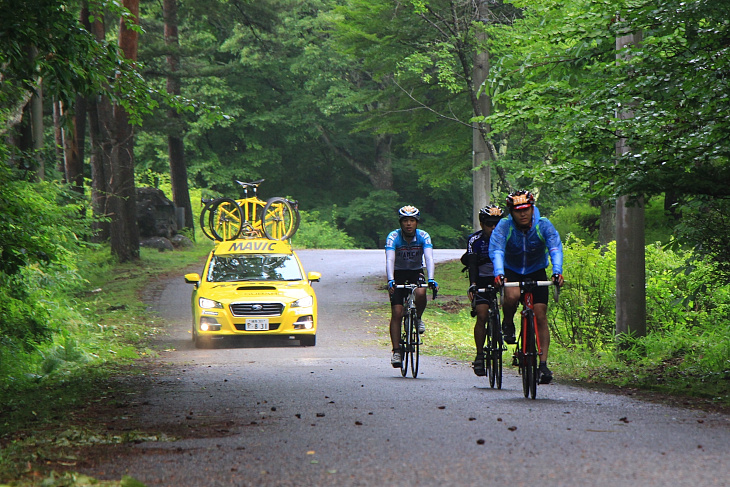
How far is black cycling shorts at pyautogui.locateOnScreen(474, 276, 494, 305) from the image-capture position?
32.1ft

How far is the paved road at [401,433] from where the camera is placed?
514 cm

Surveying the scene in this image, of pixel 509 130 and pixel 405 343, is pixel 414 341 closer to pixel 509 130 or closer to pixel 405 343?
pixel 405 343

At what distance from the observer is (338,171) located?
183 feet

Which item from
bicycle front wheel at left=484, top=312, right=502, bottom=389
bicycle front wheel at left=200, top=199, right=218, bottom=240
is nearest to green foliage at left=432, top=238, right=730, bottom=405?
bicycle front wheel at left=484, top=312, right=502, bottom=389

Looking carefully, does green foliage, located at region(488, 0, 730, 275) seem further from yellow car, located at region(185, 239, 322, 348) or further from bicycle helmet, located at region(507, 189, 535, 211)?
yellow car, located at region(185, 239, 322, 348)

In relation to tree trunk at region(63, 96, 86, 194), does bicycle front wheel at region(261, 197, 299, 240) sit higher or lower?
lower

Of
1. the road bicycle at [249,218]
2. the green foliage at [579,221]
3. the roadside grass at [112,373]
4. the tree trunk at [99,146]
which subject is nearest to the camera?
the roadside grass at [112,373]

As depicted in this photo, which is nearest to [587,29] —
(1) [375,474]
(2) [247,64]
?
(1) [375,474]

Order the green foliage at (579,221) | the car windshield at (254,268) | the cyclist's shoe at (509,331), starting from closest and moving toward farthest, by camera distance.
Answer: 1. the cyclist's shoe at (509,331)
2. the car windshield at (254,268)
3. the green foliage at (579,221)

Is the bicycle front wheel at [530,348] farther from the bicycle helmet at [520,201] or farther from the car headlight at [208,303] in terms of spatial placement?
the car headlight at [208,303]

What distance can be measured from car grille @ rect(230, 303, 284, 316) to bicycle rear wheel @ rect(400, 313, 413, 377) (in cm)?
423

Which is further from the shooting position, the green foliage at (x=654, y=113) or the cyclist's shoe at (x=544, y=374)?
the green foliage at (x=654, y=113)

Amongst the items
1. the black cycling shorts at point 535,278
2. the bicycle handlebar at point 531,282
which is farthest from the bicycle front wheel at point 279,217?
the bicycle handlebar at point 531,282

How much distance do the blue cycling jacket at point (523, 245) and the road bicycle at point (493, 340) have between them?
0.79 m
